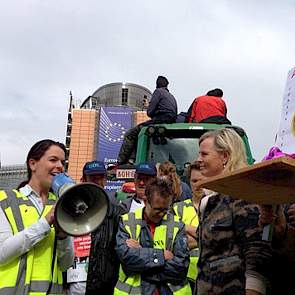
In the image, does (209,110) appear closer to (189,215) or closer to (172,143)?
(172,143)

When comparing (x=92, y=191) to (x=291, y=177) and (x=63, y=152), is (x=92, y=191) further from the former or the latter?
(x=291, y=177)

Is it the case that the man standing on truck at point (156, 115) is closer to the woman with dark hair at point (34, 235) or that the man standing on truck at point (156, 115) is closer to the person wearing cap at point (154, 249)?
the person wearing cap at point (154, 249)

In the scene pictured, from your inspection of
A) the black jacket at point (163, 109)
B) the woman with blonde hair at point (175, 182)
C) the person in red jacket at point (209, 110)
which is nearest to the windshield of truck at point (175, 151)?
the person in red jacket at point (209, 110)

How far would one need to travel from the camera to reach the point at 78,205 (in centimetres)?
265

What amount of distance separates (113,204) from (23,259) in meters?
1.52

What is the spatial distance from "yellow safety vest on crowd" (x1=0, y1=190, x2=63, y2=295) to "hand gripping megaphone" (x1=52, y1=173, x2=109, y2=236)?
0.66ft

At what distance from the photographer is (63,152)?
2994 mm

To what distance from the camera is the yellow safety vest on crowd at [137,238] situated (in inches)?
132

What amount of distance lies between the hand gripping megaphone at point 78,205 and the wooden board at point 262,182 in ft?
3.06

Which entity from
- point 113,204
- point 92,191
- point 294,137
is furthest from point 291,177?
point 113,204

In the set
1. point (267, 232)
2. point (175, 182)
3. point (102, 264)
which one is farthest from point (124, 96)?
point (267, 232)

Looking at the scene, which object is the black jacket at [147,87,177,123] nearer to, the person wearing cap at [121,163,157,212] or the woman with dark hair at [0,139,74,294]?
the person wearing cap at [121,163,157,212]

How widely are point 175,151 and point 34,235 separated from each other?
4514 millimetres

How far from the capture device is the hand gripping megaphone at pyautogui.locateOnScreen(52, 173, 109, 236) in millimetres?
2568
